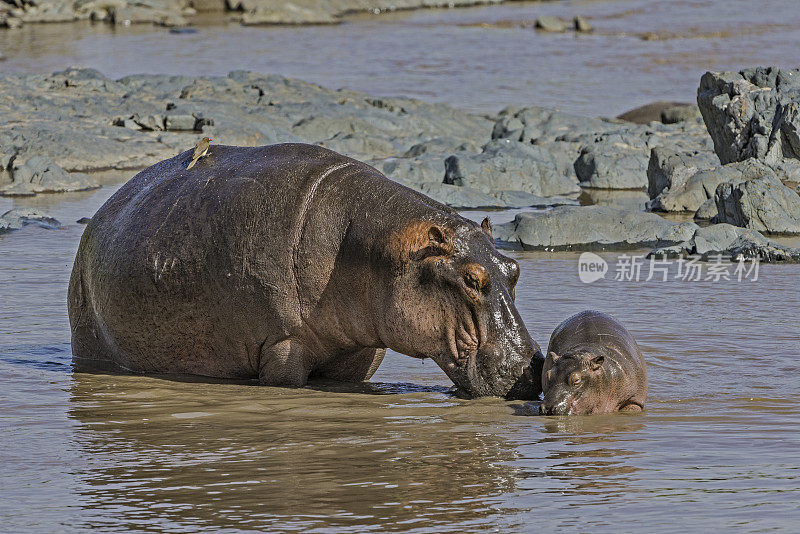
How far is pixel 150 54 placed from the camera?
38.4m

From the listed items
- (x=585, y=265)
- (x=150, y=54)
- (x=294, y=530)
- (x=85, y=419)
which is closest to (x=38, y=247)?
(x=585, y=265)

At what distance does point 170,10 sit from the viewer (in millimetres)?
52469

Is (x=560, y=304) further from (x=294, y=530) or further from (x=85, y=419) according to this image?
(x=294, y=530)

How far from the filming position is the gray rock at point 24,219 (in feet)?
43.6

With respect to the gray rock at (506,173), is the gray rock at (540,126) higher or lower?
higher

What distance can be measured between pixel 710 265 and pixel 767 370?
4.10 meters

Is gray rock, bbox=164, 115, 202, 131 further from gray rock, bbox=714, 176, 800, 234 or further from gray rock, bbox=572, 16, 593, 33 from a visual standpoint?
gray rock, bbox=572, 16, 593, 33

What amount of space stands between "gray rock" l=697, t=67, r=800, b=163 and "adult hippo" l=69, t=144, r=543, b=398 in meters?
9.17

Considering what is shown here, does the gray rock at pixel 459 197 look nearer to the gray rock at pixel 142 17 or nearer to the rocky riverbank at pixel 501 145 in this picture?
the rocky riverbank at pixel 501 145

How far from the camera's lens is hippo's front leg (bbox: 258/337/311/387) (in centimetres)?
723

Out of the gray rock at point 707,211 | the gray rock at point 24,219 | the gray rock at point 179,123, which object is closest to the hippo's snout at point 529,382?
the gray rock at point 24,219

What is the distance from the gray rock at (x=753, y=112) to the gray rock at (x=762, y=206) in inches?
62.9

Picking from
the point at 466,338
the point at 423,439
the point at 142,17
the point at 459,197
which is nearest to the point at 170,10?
the point at 142,17

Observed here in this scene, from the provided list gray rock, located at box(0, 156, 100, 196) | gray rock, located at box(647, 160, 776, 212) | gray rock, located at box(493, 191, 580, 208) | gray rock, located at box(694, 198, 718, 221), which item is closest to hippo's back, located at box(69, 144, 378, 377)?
gray rock, located at box(694, 198, 718, 221)
